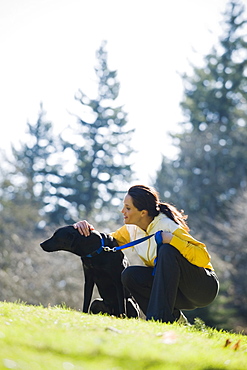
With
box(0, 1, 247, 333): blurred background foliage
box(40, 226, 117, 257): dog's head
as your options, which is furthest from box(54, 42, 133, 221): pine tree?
box(40, 226, 117, 257): dog's head

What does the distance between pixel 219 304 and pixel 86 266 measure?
19812mm

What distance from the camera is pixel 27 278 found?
24.8m

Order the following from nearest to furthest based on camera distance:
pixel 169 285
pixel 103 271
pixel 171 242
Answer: pixel 169 285
pixel 171 242
pixel 103 271

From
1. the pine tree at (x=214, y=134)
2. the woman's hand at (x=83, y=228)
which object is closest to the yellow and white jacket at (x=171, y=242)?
the woman's hand at (x=83, y=228)

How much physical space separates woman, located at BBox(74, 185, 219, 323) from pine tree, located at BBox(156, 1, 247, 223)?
85.8ft

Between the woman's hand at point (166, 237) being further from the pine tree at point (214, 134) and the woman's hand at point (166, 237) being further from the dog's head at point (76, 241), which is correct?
the pine tree at point (214, 134)

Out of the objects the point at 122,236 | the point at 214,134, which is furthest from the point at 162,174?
the point at 122,236

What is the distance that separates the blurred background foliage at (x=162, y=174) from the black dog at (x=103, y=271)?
19.7m

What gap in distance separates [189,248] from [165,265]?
0.94 feet

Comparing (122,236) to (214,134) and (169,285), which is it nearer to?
(169,285)

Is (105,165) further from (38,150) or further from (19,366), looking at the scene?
(19,366)

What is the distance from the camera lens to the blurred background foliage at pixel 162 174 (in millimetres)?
26141

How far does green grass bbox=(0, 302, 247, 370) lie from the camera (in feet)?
8.66

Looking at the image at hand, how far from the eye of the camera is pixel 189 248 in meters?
4.57
